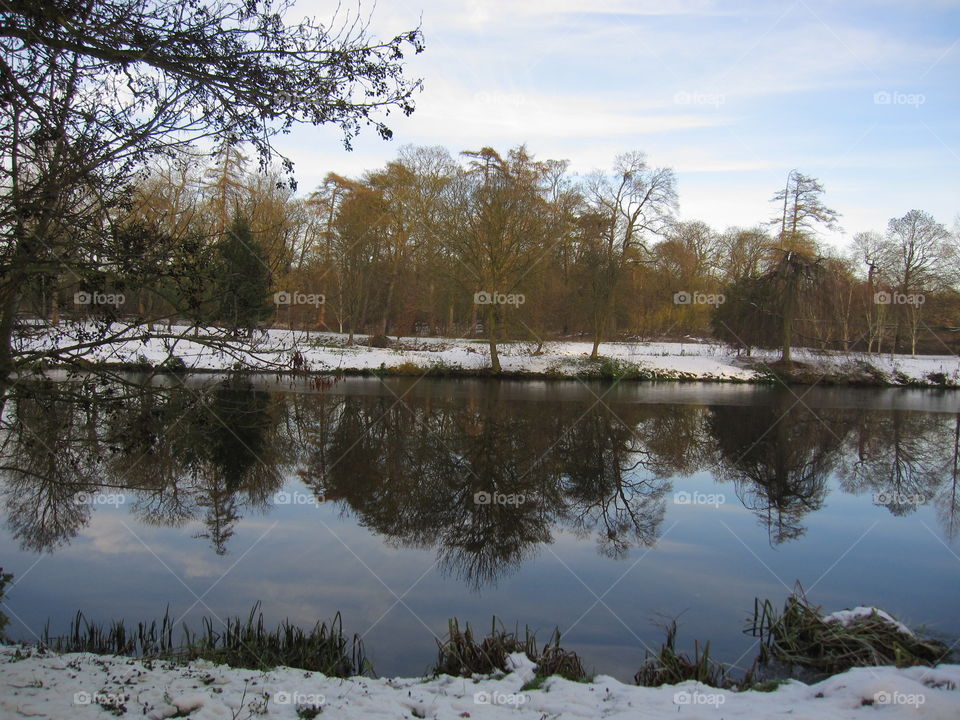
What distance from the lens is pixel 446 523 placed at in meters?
10.4

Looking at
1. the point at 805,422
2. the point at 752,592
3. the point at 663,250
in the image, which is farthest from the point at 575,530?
the point at 663,250

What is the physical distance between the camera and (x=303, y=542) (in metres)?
9.66

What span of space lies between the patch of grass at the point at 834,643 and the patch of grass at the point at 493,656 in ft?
6.73

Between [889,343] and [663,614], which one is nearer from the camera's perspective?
[663,614]

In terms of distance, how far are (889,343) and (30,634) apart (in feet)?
159

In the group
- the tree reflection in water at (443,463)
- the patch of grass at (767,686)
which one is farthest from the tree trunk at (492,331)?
the patch of grass at (767,686)

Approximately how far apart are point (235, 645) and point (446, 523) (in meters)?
4.48

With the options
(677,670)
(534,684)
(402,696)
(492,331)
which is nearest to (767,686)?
(677,670)

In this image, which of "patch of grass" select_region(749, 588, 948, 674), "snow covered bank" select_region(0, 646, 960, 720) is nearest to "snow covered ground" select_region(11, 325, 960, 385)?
"patch of grass" select_region(749, 588, 948, 674)

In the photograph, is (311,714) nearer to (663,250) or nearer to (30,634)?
(30,634)

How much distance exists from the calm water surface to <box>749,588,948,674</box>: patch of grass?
35 cm

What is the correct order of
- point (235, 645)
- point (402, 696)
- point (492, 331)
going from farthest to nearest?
point (492, 331), point (235, 645), point (402, 696)

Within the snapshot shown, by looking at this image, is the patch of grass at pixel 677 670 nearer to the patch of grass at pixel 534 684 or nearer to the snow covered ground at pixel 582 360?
the patch of grass at pixel 534 684

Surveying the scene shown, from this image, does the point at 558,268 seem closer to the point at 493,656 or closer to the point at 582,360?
the point at 582,360
